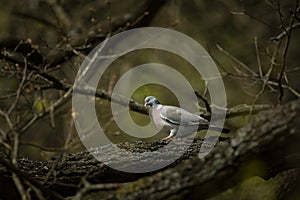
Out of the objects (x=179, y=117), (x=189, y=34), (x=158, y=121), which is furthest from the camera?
(x=189, y=34)

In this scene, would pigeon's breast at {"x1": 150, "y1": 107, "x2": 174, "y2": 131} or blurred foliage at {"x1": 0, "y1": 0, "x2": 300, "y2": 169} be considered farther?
blurred foliage at {"x1": 0, "y1": 0, "x2": 300, "y2": 169}

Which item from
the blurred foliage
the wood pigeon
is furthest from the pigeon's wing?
the blurred foliage

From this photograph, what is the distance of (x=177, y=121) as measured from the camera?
5273 mm

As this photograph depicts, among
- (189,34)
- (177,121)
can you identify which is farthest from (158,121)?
(189,34)

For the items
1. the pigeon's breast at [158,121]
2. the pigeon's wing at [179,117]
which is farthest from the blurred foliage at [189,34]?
the pigeon's wing at [179,117]

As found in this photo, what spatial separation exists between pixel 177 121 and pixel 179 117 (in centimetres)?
4

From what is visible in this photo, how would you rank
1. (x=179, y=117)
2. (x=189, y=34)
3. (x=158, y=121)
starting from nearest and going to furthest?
(x=179, y=117)
(x=158, y=121)
(x=189, y=34)

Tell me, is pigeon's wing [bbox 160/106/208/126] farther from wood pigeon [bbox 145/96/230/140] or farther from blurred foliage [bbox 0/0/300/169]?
blurred foliage [bbox 0/0/300/169]

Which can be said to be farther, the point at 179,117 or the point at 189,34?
the point at 189,34

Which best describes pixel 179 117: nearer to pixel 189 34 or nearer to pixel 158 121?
pixel 158 121

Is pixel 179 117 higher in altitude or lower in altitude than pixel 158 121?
lower

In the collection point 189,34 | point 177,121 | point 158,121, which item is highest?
point 189,34

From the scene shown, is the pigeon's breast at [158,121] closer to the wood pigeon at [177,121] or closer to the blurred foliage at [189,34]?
the wood pigeon at [177,121]

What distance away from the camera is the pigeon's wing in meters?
5.11
